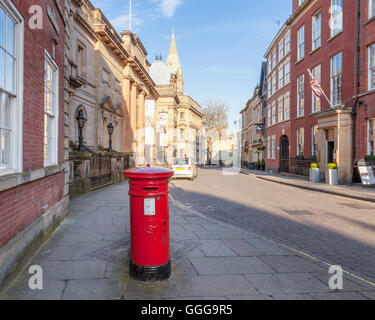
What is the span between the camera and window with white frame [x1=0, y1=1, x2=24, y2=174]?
3719mm

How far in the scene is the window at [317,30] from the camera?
20.7 meters

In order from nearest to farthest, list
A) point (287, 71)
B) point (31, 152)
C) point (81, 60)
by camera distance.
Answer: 1. point (31, 152)
2. point (81, 60)
3. point (287, 71)

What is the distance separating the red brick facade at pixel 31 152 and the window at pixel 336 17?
17456mm

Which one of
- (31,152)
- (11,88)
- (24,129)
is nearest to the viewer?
(11,88)

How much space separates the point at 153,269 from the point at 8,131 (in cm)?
254

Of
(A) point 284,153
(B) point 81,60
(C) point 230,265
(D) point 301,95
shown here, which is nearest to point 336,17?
(D) point 301,95

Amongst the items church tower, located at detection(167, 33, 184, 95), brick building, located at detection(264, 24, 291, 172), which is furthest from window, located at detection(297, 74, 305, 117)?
church tower, located at detection(167, 33, 184, 95)

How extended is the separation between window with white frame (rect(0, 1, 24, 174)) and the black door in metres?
24.4

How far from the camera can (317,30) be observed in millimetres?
21141

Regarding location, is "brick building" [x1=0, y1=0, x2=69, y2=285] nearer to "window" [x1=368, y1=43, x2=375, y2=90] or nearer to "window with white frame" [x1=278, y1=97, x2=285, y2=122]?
"window" [x1=368, y1=43, x2=375, y2=90]

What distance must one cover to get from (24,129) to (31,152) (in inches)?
18.9

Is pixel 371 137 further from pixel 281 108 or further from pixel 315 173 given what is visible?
pixel 281 108
